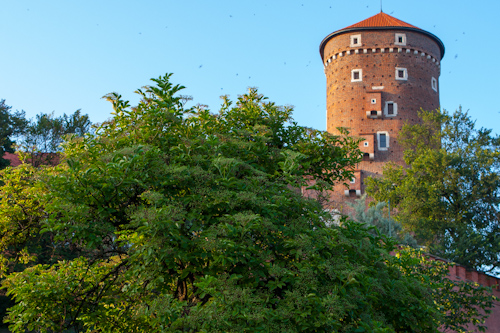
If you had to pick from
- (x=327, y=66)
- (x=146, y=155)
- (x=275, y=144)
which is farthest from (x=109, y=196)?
(x=327, y=66)

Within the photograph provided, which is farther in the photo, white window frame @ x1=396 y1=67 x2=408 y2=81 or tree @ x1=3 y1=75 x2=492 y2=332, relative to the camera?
white window frame @ x1=396 y1=67 x2=408 y2=81

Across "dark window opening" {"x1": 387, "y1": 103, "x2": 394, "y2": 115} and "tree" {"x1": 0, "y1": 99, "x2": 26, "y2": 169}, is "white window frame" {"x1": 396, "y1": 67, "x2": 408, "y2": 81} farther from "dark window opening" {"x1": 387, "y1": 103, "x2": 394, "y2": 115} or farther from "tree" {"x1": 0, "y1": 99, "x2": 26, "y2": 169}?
"tree" {"x1": 0, "y1": 99, "x2": 26, "y2": 169}

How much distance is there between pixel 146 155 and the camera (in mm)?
6863

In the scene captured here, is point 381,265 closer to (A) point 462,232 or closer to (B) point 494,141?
(A) point 462,232

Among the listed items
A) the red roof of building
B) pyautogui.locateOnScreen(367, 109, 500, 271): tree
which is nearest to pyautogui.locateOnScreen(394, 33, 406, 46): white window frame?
the red roof of building

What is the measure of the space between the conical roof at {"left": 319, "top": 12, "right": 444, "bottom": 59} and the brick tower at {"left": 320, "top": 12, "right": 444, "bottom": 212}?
8cm

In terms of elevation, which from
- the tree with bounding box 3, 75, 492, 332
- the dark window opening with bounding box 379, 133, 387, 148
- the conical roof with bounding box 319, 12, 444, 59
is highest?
the conical roof with bounding box 319, 12, 444, 59

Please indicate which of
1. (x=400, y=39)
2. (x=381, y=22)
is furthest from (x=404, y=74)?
(x=381, y=22)

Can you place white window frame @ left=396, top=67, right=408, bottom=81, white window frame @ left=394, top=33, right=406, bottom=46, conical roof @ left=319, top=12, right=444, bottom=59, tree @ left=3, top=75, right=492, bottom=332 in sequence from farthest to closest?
conical roof @ left=319, top=12, right=444, bottom=59 → white window frame @ left=394, top=33, right=406, bottom=46 → white window frame @ left=396, top=67, right=408, bottom=81 → tree @ left=3, top=75, right=492, bottom=332

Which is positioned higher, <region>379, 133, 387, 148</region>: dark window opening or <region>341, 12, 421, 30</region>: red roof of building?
<region>341, 12, 421, 30</region>: red roof of building

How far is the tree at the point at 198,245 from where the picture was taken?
612 cm

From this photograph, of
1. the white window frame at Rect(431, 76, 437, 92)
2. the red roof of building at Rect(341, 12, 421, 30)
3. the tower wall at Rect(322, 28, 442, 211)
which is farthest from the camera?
the red roof of building at Rect(341, 12, 421, 30)

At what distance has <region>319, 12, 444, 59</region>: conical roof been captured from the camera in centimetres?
4119

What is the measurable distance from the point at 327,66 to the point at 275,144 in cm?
3523
